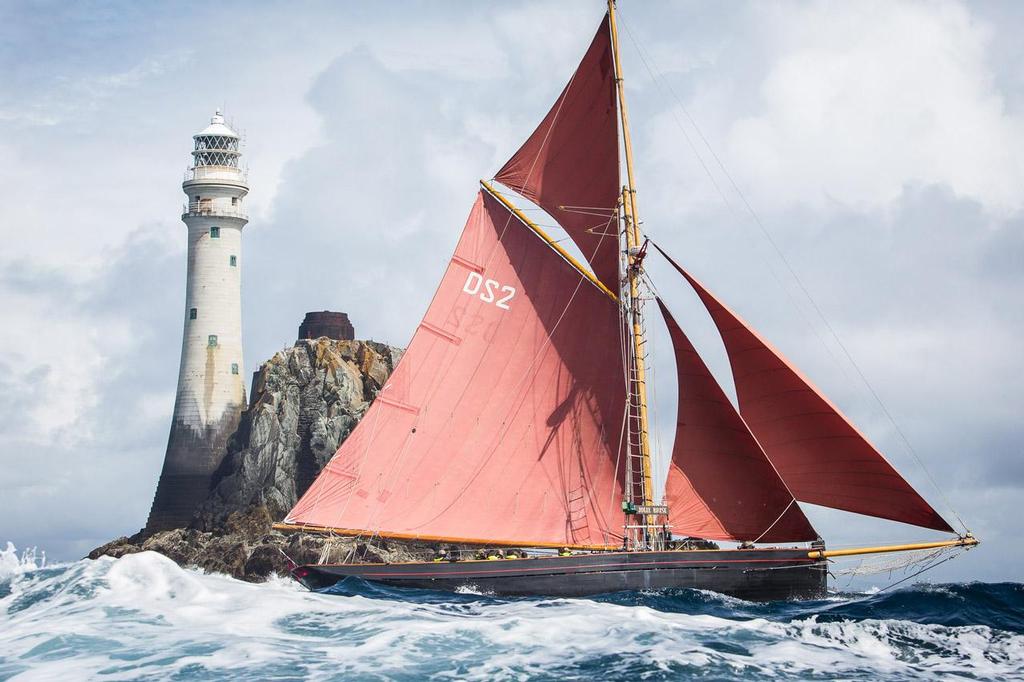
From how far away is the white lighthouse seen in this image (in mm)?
81938

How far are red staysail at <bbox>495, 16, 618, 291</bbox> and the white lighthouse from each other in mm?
42439

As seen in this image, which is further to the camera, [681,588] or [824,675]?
[681,588]

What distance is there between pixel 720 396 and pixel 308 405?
5041 cm

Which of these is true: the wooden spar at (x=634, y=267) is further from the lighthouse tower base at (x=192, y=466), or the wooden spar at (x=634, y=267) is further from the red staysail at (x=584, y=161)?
the lighthouse tower base at (x=192, y=466)

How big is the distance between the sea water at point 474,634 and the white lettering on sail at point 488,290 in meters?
10.4

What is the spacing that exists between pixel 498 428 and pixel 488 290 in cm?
476

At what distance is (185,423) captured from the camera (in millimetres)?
82688

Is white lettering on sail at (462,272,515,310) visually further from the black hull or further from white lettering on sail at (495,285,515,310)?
the black hull

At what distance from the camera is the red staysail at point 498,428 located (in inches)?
1607

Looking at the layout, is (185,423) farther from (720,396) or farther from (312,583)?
(720,396)

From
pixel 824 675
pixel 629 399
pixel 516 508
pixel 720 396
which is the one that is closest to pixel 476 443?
pixel 516 508

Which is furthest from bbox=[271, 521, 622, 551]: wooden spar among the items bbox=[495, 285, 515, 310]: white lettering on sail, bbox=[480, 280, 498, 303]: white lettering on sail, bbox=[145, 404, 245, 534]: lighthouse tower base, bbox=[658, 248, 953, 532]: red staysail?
bbox=[145, 404, 245, 534]: lighthouse tower base

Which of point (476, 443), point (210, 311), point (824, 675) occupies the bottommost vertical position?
point (824, 675)

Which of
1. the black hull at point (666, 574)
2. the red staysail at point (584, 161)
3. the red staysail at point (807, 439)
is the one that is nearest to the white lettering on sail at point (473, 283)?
the red staysail at point (584, 161)
